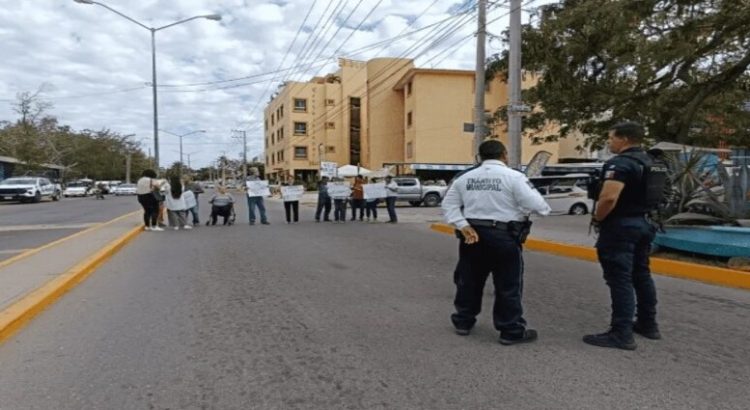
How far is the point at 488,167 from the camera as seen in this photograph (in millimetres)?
4672

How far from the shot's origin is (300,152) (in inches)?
2630

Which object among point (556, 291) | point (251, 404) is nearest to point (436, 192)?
point (556, 291)

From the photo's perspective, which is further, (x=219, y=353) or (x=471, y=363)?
(x=219, y=353)

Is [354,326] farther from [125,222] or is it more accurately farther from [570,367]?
[125,222]

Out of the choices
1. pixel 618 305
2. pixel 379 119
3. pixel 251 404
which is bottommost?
pixel 251 404

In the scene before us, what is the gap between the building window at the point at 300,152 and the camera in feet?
218

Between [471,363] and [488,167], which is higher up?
[488,167]

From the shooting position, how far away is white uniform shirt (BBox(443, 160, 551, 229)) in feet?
14.8

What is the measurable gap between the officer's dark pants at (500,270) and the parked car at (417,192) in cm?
2345

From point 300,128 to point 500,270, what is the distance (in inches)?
2526

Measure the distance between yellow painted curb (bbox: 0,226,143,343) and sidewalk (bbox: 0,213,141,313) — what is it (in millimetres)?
96

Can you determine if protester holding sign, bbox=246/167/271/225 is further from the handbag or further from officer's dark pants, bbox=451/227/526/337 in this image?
officer's dark pants, bbox=451/227/526/337

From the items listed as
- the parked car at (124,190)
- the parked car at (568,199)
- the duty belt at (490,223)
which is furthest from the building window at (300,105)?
the duty belt at (490,223)

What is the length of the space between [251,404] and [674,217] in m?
7.84
